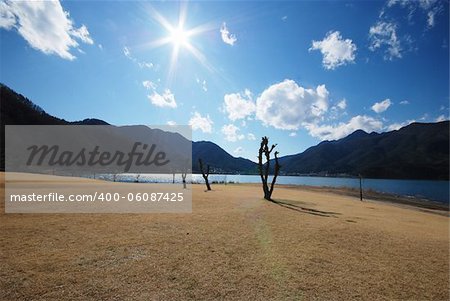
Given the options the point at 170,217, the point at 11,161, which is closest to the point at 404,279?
the point at 170,217

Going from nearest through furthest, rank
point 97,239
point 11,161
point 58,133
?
point 97,239, point 11,161, point 58,133

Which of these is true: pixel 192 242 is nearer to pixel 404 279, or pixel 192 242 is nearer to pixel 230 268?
pixel 230 268

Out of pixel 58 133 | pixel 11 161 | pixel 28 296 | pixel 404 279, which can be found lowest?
Result: pixel 404 279

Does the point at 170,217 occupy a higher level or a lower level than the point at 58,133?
lower

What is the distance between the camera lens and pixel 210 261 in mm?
7184

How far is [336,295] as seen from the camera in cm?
561

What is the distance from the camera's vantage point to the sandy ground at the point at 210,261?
5512mm

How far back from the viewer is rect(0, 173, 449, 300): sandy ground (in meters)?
5.51

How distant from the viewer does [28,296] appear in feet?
16.2

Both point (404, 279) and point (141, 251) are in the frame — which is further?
point (141, 251)

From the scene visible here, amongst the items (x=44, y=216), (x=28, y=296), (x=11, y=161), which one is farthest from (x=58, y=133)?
(x=28, y=296)

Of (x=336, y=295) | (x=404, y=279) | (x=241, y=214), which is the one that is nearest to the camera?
(x=336, y=295)

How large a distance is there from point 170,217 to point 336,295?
31.0 ft

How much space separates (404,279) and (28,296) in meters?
9.12
